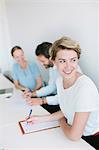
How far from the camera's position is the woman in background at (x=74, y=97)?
126 centimetres

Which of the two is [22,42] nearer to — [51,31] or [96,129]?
[51,31]

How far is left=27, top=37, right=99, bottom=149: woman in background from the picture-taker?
126cm

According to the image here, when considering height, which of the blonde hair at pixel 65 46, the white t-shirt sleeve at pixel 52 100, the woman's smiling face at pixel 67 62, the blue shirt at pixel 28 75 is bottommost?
the white t-shirt sleeve at pixel 52 100

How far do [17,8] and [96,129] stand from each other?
215 cm

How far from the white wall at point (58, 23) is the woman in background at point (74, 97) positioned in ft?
2.01

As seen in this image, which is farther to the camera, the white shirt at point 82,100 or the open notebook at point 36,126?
the open notebook at point 36,126

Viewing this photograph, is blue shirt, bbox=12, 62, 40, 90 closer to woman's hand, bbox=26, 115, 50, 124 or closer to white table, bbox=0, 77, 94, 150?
white table, bbox=0, 77, 94, 150

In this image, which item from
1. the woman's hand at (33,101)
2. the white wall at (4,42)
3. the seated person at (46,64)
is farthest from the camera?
the white wall at (4,42)

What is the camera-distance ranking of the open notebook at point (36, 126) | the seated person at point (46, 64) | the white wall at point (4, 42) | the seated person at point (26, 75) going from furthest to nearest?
the white wall at point (4, 42) < the seated person at point (26, 75) < the seated person at point (46, 64) < the open notebook at point (36, 126)

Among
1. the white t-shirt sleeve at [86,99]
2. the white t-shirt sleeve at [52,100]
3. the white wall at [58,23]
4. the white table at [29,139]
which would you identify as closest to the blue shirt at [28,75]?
the white wall at [58,23]

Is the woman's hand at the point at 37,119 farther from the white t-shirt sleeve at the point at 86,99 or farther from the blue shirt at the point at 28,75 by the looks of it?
the blue shirt at the point at 28,75

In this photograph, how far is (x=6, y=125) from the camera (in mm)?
1586

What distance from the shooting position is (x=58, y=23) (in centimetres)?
238

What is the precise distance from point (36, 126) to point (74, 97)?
326 millimetres
